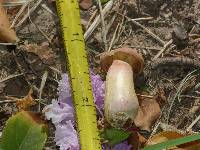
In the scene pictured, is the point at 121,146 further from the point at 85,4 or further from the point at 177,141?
the point at 85,4

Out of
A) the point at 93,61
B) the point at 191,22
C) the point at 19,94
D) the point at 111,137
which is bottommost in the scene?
the point at 111,137

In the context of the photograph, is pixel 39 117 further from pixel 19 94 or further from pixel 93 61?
pixel 93 61

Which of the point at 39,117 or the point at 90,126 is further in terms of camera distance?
the point at 39,117

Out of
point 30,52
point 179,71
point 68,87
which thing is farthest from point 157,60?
point 30,52

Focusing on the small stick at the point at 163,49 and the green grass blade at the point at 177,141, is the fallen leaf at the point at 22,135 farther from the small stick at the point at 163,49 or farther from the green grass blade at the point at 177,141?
the small stick at the point at 163,49

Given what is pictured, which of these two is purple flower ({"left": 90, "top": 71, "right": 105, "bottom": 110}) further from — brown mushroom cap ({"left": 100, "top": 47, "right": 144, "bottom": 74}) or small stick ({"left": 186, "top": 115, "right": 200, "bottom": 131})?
small stick ({"left": 186, "top": 115, "right": 200, "bottom": 131})

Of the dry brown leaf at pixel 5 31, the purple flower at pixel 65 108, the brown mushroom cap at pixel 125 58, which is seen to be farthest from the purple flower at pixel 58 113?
the dry brown leaf at pixel 5 31
